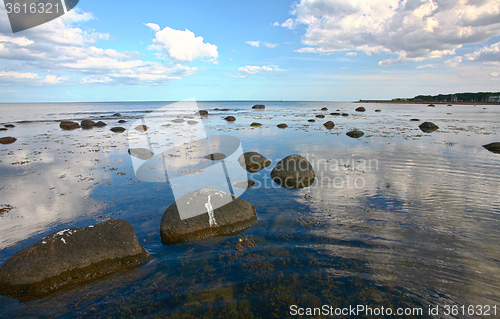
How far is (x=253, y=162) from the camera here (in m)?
13.4

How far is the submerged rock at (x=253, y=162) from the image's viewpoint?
42.5 ft

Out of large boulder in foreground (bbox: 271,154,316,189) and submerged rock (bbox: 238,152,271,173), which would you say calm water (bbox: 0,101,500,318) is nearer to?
large boulder in foreground (bbox: 271,154,316,189)

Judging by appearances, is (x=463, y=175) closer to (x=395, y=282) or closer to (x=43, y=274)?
(x=395, y=282)

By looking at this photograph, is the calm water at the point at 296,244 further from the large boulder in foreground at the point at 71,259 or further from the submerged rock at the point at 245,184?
the submerged rock at the point at 245,184

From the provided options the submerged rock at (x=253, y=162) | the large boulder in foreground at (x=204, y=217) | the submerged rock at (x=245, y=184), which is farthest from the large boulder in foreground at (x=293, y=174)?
the large boulder in foreground at (x=204, y=217)

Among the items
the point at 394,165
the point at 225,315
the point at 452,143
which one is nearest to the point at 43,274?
the point at 225,315

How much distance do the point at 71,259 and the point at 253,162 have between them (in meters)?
9.41

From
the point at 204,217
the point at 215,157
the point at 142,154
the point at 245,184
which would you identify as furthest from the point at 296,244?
the point at 142,154

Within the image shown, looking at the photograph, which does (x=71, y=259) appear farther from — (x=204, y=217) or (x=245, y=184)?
(x=245, y=184)

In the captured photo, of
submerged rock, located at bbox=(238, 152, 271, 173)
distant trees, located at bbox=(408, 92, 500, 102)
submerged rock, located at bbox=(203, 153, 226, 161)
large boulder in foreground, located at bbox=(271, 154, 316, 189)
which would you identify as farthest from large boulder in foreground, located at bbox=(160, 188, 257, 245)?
distant trees, located at bbox=(408, 92, 500, 102)

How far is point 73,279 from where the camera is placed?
16.4 feet

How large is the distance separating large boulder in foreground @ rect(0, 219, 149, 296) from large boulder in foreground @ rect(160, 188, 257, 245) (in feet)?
3.06

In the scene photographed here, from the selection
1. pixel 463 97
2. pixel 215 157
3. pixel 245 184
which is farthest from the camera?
pixel 463 97

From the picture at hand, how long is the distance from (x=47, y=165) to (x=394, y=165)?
66.2 feet
